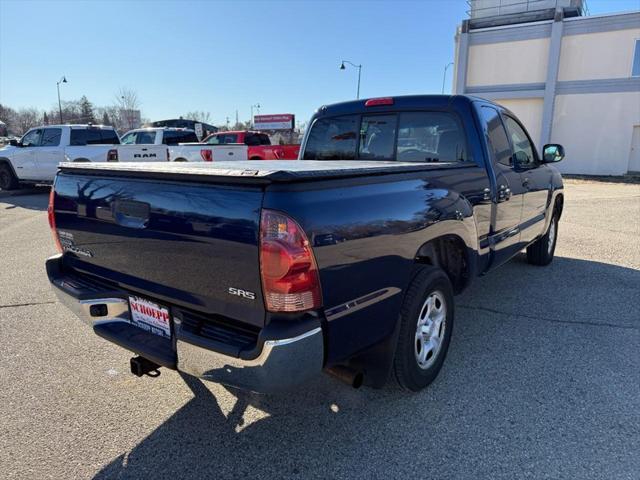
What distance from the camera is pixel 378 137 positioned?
4.31 meters

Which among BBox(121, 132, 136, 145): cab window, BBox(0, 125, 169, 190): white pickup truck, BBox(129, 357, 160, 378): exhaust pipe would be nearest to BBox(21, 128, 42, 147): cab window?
BBox(0, 125, 169, 190): white pickup truck

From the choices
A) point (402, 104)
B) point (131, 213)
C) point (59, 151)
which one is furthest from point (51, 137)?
point (131, 213)

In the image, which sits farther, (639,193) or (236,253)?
(639,193)

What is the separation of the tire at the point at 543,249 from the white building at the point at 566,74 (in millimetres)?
20795

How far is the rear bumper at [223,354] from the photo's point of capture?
194cm

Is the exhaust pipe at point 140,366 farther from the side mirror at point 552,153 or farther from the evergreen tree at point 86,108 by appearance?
the evergreen tree at point 86,108

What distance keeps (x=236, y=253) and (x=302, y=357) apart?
55 centimetres

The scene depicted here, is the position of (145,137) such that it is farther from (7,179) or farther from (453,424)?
(453,424)

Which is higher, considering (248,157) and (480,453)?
(248,157)

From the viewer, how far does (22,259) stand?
6.41 m

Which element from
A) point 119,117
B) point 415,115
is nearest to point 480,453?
point 415,115

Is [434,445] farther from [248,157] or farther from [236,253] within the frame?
[248,157]

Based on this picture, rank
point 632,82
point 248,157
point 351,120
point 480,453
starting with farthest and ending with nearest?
point 632,82 → point 248,157 → point 351,120 → point 480,453

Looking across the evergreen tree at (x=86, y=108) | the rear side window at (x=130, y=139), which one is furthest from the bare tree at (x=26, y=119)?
the rear side window at (x=130, y=139)
